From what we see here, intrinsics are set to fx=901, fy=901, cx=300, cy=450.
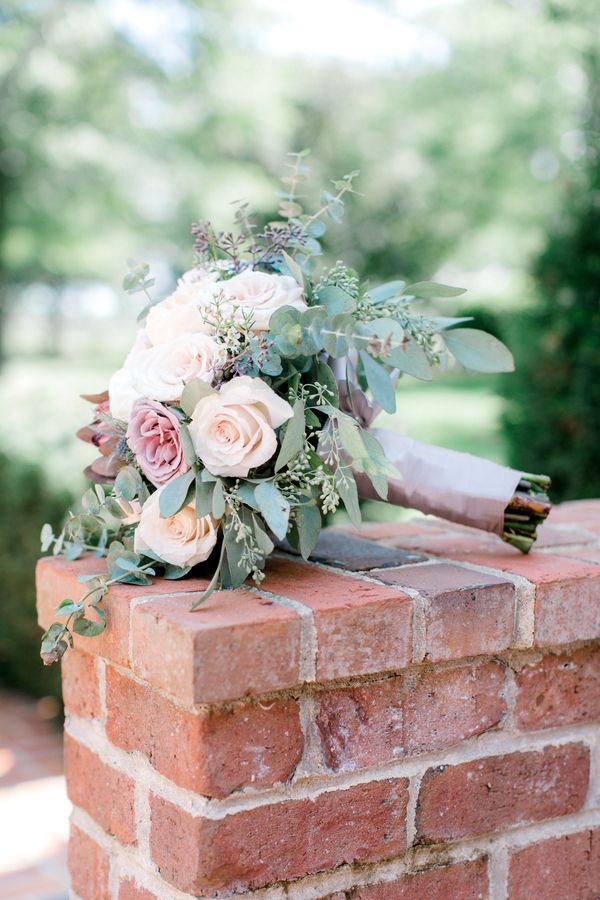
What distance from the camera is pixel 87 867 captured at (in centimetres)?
118

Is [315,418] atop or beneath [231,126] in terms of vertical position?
beneath

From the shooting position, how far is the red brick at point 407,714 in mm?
997

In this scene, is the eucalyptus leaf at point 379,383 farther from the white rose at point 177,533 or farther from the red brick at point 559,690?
Answer: the red brick at point 559,690

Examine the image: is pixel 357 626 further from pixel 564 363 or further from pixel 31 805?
pixel 564 363

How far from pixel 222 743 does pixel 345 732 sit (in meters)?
0.15

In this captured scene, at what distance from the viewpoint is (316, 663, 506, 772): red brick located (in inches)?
39.3

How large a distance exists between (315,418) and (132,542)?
284 mm

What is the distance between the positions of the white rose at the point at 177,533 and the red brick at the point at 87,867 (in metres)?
0.42

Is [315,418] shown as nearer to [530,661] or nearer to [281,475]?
[281,475]

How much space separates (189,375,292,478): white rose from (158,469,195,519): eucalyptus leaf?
28 mm

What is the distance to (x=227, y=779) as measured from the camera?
0.93 metres

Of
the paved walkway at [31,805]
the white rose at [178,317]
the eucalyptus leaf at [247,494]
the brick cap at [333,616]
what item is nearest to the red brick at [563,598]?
the brick cap at [333,616]

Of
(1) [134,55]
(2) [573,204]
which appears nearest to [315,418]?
(2) [573,204]

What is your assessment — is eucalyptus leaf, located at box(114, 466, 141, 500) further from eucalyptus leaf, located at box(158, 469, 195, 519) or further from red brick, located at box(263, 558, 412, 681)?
red brick, located at box(263, 558, 412, 681)
